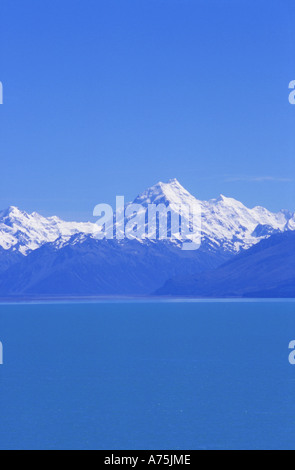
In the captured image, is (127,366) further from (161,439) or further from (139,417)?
(161,439)

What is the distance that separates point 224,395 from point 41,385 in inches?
1017

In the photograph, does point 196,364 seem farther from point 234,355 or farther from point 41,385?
point 41,385

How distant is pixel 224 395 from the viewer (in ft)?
Answer: 331

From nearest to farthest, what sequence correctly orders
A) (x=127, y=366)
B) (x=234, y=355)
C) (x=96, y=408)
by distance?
(x=96, y=408) < (x=127, y=366) < (x=234, y=355)

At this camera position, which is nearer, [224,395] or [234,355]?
[224,395]

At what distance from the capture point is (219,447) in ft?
232

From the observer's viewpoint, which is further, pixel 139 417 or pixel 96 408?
pixel 96 408

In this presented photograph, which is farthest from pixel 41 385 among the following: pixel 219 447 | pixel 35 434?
pixel 219 447

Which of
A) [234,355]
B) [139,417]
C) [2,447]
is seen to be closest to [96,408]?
[139,417]

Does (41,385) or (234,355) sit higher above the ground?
(234,355)

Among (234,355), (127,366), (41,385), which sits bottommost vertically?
(41,385)
